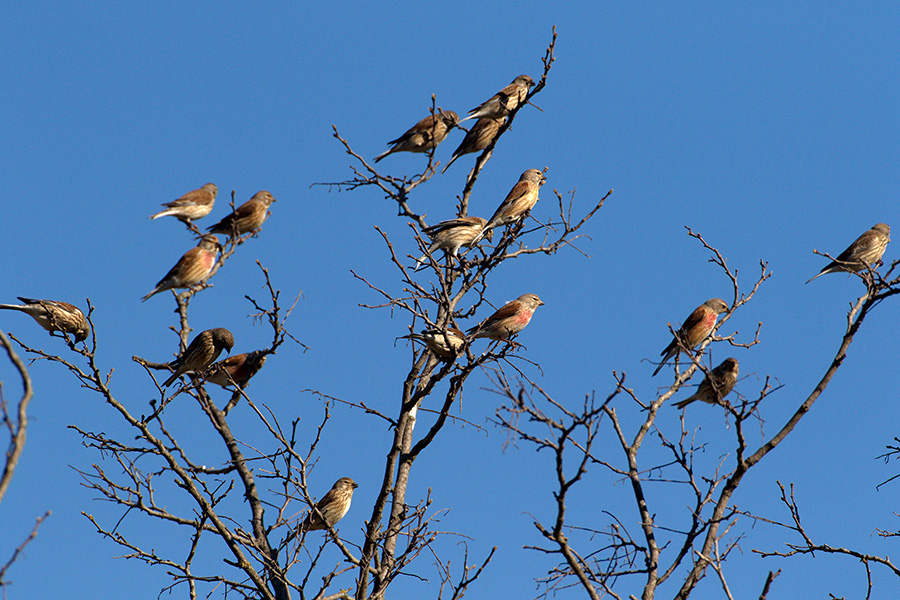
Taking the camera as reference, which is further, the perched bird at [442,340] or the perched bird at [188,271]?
the perched bird at [188,271]

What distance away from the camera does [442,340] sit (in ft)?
22.8

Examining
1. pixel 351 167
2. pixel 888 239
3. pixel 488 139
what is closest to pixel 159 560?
pixel 351 167

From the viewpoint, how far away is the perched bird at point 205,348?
872cm

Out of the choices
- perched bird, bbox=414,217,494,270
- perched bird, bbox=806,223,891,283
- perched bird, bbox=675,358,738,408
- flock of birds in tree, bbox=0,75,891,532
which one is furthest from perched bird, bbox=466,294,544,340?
perched bird, bbox=806,223,891,283

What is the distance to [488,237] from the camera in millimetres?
8688

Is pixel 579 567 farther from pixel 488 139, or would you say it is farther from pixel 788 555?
pixel 488 139

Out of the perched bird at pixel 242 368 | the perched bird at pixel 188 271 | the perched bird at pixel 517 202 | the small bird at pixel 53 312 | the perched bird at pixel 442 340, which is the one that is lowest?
the perched bird at pixel 442 340

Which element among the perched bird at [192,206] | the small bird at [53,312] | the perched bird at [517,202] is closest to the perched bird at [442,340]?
the perched bird at [517,202]

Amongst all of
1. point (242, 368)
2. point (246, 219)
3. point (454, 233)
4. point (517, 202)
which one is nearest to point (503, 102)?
point (517, 202)

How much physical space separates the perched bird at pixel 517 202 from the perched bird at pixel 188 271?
311 cm

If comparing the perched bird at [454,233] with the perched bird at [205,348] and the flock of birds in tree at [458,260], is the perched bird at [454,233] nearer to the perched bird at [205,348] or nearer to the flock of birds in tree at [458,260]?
the flock of birds in tree at [458,260]

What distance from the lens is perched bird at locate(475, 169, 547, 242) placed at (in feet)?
29.1

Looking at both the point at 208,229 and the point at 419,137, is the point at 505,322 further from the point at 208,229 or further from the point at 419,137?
the point at 208,229

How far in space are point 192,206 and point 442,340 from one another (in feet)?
17.4
